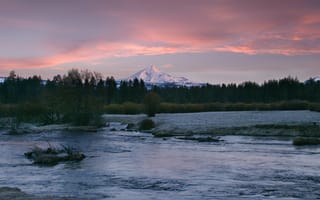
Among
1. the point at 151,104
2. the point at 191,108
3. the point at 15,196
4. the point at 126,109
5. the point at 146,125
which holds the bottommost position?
the point at 15,196

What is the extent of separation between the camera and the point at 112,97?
174 metres

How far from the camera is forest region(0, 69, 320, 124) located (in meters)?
95.4

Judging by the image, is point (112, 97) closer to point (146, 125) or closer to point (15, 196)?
point (146, 125)

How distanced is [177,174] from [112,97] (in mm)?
146379

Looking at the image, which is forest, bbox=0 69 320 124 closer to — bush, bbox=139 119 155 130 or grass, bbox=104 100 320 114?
grass, bbox=104 100 320 114

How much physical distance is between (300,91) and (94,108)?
90742mm

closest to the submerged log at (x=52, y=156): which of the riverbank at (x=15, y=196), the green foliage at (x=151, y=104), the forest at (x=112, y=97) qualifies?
the riverbank at (x=15, y=196)

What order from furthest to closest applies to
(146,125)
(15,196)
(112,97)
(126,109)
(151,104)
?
(112,97), (126,109), (151,104), (146,125), (15,196)

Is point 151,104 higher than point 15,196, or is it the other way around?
point 151,104

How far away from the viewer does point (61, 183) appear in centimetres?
2628

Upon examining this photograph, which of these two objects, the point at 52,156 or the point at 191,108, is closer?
the point at 52,156

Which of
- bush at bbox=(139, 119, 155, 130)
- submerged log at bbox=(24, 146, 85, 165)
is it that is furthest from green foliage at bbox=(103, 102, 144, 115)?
submerged log at bbox=(24, 146, 85, 165)

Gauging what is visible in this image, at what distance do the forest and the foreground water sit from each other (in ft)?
168

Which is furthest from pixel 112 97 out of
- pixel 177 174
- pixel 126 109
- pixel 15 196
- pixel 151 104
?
pixel 15 196
